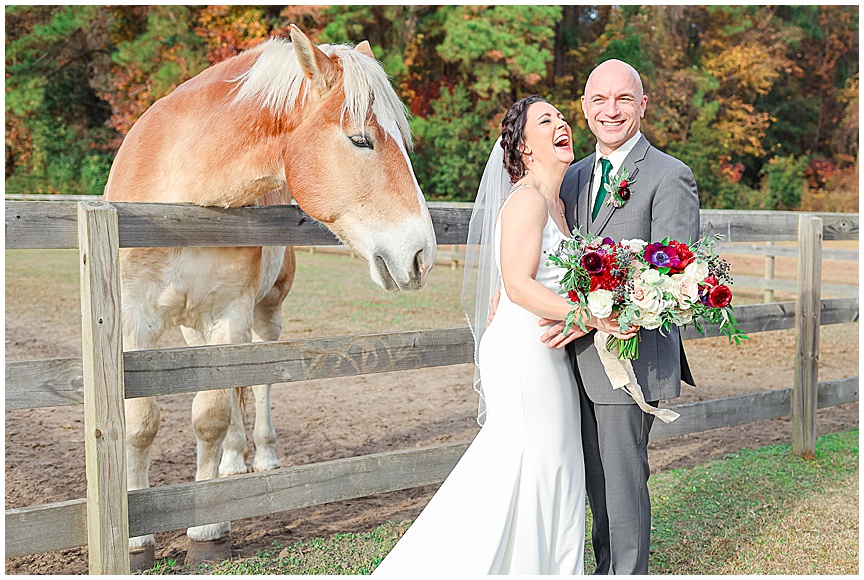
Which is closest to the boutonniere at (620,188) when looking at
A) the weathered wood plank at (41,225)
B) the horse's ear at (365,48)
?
the horse's ear at (365,48)

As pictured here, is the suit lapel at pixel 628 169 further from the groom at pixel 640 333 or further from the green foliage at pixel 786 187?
the green foliage at pixel 786 187

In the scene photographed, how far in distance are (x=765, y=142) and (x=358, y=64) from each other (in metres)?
28.6

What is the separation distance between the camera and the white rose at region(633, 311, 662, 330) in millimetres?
2432

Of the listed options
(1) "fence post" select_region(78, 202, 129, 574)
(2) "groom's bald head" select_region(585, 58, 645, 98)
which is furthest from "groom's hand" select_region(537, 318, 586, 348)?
(1) "fence post" select_region(78, 202, 129, 574)

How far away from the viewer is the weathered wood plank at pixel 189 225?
2.93m

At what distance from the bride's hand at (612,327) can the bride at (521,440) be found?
0.71 ft

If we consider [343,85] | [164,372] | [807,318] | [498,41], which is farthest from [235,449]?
[498,41]

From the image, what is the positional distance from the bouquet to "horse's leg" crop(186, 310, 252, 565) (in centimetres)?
186

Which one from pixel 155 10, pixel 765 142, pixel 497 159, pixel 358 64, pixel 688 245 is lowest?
pixel 688 245

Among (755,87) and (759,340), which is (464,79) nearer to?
(755,87)

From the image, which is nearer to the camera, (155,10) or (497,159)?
(497,159)

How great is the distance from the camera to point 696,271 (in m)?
2.44

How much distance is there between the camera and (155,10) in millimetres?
21688

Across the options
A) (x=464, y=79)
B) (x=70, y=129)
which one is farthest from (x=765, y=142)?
(x=70, y=129)
